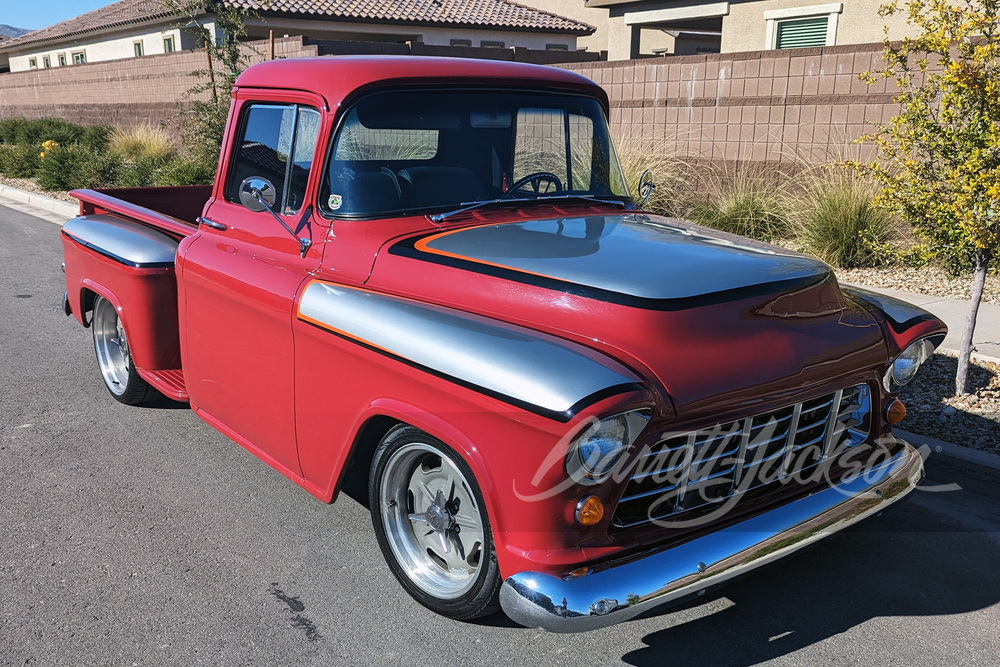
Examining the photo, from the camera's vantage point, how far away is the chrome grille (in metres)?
2.60

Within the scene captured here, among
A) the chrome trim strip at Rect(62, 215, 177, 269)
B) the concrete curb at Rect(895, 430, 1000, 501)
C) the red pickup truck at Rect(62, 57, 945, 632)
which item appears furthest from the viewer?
the chrome trim strip at Rect(62, 215, 177, 269)

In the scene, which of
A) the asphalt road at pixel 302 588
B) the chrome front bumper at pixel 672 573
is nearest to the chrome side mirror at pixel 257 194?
the asphalt road at pixel 302 588

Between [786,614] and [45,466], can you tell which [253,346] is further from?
[786,614]

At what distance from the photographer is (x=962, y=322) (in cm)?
653

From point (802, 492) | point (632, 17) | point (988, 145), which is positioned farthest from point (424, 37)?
point (802, 492)

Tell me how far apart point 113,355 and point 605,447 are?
3923 mm

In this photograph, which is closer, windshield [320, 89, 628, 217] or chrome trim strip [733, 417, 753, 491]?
chrome trim strip [733, 417, 753, 491]

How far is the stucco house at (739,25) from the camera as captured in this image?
16281 millimetres

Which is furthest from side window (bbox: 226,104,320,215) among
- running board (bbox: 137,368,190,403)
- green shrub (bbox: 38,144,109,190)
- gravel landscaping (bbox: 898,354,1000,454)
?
green shrub (bbox: 38,144,109,190)

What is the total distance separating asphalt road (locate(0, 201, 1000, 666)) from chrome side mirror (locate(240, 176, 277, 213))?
1341mm

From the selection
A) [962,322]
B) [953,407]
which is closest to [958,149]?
[953,407]

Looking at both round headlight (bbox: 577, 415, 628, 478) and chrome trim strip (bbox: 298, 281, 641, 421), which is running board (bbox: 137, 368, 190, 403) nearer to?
chrome trim strip (bbox: 298, 281, 641, 421)

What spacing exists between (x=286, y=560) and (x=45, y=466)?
169 centimetres

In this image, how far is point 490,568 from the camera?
2.71 metres
